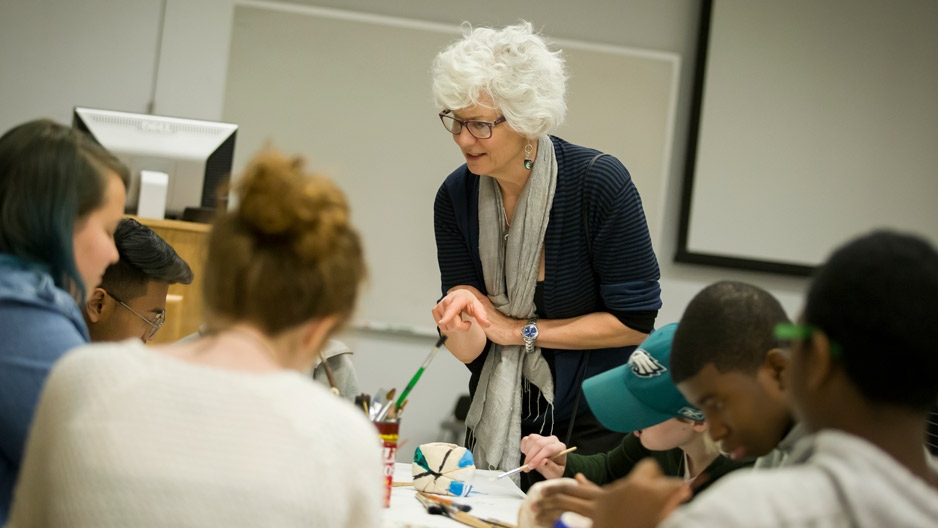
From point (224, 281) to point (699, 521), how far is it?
1.75 ft

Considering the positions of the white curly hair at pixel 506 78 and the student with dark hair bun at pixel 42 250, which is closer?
the student with dark hair bun at pixel 42 250

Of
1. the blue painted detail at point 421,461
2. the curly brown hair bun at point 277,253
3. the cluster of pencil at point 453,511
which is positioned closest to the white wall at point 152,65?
the blue painted detail at point 421,461

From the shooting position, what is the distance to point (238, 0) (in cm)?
395

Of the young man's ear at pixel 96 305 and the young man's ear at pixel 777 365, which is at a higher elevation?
the young man's ear at pixel 777 365

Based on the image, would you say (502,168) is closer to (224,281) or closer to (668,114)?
(224,281)

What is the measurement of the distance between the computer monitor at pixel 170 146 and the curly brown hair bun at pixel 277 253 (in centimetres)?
205

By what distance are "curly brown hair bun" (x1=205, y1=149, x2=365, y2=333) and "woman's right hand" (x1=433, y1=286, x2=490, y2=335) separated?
3.29 feet

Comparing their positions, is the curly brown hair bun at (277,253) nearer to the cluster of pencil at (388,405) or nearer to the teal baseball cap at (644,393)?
the cluster of pencil at (388,405)

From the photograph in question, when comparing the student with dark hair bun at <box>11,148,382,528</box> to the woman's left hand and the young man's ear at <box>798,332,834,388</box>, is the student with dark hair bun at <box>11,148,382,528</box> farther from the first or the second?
the woman's left hand

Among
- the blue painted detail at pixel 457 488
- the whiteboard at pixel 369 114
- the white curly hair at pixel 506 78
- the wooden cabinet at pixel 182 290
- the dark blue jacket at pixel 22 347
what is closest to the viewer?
the dark blue jacket at pixel 22 347

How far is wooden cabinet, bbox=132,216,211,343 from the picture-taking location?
2691 millimetres

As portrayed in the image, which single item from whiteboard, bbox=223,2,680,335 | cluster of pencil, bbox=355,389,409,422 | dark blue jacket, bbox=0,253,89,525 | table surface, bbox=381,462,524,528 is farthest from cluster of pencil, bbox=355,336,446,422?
whiteboard, bbox=223,2,680,335

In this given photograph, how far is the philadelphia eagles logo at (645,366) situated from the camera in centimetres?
156

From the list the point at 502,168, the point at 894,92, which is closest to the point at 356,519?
the point at 502,168
